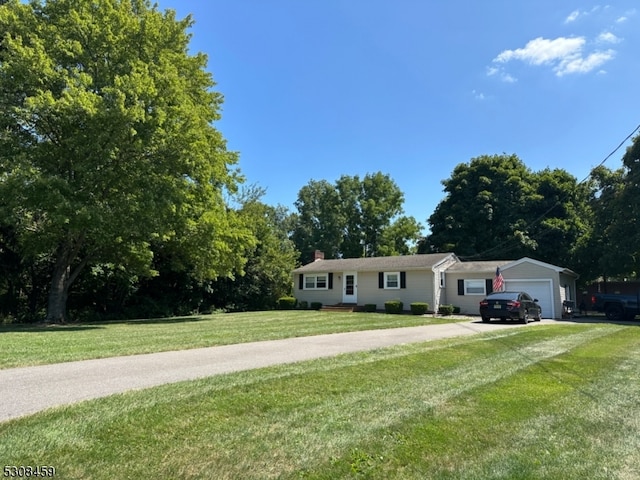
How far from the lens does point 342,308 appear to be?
2881 centimetres

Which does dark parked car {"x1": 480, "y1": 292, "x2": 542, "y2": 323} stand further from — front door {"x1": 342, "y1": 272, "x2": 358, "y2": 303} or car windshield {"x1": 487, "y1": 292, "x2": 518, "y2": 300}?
front door {"x1": 342, "y1": 272, "x2": 358, "y2": 303}

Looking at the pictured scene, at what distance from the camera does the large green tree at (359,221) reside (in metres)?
52.4

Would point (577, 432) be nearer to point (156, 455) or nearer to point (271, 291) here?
point (156, 455)

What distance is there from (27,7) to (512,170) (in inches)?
1523

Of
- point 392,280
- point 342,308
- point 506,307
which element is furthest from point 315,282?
point 506,307

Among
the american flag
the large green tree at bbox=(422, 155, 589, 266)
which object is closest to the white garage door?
the american flag

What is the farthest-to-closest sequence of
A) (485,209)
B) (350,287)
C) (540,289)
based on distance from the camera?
(485,209)
(350,287)
(540,289)

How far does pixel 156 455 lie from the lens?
3.69 metres

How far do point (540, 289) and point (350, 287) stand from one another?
38.0 feet

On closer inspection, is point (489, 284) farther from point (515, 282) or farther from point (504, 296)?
point (504, 296)

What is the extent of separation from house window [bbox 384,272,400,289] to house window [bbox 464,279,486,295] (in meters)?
4.18

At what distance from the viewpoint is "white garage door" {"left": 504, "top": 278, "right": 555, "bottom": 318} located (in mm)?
24891

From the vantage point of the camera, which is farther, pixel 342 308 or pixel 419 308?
pixel 342 308

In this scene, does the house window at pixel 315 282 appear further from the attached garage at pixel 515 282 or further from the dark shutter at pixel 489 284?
the dark shutter at pixel 489 284
